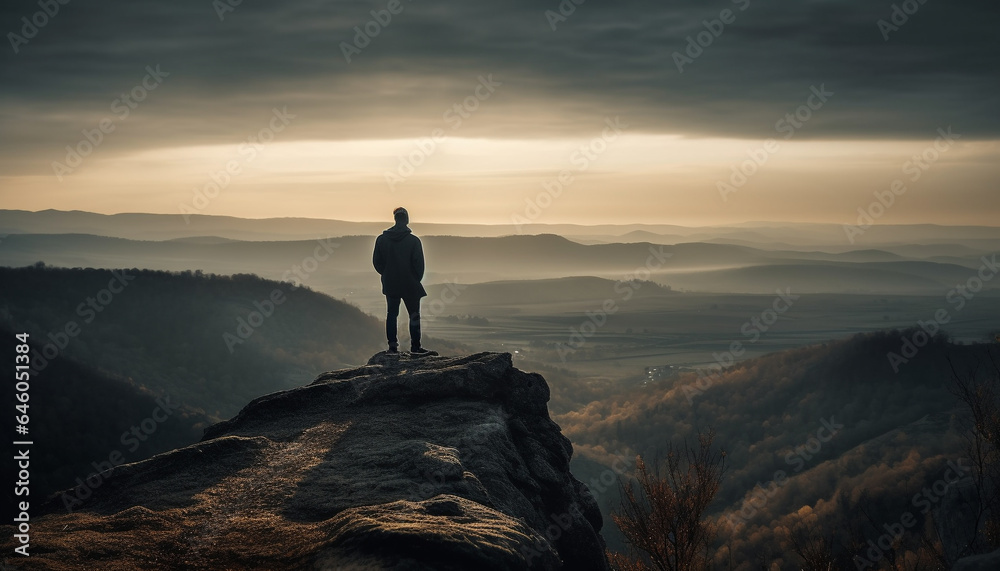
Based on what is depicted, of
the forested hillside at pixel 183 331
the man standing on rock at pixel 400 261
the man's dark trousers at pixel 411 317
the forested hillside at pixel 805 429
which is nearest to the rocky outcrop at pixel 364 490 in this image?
the man's dark trousers at pixel 411 317

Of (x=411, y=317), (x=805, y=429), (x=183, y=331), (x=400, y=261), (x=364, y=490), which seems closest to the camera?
(x=364, y=490)

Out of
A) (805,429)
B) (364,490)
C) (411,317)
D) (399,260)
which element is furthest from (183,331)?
(364,490)

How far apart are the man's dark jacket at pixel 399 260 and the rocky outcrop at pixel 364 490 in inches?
76.8

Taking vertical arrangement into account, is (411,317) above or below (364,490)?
above

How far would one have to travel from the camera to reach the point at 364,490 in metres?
9.41

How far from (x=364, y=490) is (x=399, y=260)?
7522 mm

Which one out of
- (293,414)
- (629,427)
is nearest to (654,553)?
(293,414)

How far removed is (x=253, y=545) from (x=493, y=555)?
268cm

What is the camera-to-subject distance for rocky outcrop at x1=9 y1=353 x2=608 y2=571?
7582mm

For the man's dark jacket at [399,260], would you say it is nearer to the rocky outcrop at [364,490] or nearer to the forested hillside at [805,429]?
the rocky outcrop at [364,490]

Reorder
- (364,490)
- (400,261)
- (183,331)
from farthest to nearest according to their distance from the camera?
(183,331) < (400,261) < (364,490)

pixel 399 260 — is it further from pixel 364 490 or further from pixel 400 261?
pixel 364 490

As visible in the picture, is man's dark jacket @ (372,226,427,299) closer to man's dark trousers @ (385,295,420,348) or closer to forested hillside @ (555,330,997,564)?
man's dark trousers @ (385,295,420,348)

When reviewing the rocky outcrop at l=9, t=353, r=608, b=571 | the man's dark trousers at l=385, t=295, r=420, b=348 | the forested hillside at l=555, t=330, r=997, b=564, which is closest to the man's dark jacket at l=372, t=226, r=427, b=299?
the man's dark trousers at l=385, t=295, r=420, b=348
